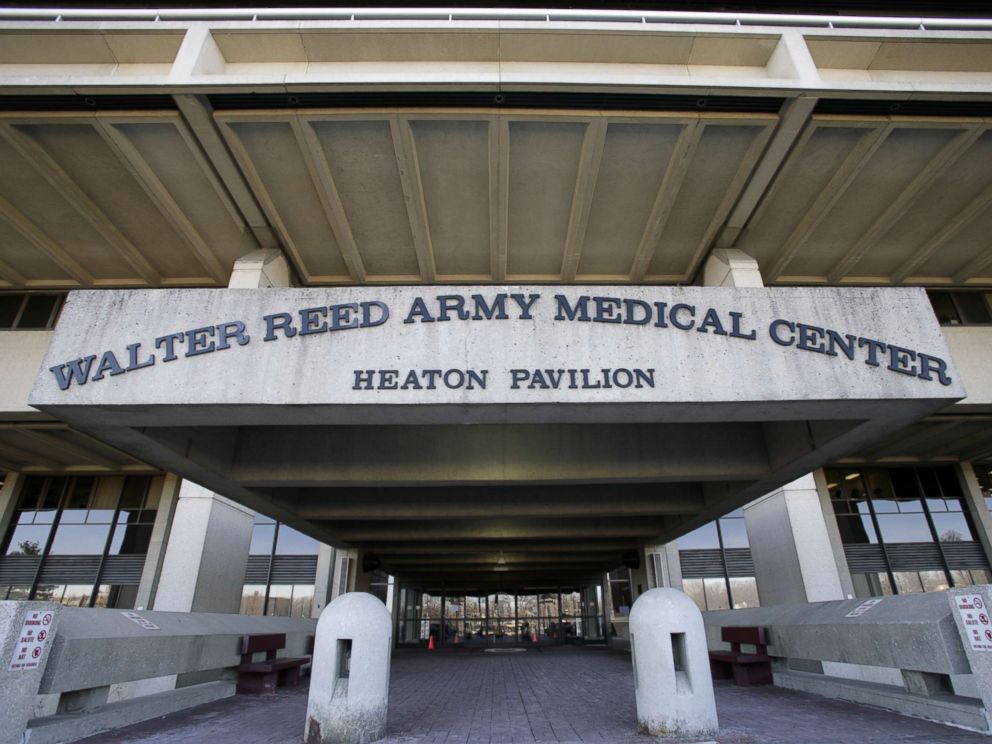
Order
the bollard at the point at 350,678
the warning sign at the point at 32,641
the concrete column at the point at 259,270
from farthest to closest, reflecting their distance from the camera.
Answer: the concrete column at the point at 259,270, the bollard at the point at 350,678, the warning sign at the point at 32,641

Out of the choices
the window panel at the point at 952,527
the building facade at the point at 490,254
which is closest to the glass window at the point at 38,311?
the building facade at the point at 490,254

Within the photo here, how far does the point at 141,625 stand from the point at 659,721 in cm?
719

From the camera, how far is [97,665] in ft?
21.6

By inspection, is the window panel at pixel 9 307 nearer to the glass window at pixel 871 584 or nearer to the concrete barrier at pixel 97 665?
the concrete barrier at pixel 97 665

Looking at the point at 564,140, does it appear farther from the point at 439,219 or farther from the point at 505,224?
the point at 439,219

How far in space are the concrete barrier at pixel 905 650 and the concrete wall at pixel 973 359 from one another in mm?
7984

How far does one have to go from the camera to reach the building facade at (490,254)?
6.99 metres

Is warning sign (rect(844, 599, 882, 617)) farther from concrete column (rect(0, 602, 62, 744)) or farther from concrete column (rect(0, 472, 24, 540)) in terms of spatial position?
concrete column (rect(0, 472, 24, 540))

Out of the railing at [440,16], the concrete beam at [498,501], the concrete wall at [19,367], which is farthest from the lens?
the concrete wall at [19,367]

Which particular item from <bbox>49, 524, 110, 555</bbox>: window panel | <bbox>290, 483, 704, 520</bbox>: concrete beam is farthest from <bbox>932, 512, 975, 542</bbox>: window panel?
<bbox>49, 524, 110, 555</bbox>: window panel

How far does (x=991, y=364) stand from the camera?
14.6 meters

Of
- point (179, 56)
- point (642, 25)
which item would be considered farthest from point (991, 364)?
point (179, 56)

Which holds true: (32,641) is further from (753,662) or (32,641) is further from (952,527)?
(952,527)

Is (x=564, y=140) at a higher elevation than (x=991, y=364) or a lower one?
higher
